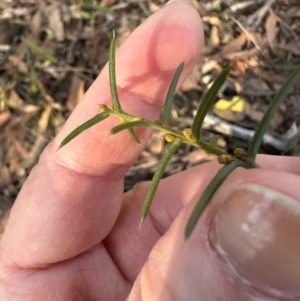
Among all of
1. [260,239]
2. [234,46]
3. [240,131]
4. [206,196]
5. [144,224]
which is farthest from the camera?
[234,46]

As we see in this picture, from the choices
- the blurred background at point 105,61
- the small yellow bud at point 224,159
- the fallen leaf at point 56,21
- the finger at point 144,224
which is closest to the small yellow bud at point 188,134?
the small yellow bud at point 224,159

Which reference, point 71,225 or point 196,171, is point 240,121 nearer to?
point 196,171

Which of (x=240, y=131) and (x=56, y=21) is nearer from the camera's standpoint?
(x=240, y=131)

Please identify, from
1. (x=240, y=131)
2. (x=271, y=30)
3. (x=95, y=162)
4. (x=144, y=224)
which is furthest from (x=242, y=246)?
(x=271, y=30)

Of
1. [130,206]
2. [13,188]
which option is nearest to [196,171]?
[130,206]

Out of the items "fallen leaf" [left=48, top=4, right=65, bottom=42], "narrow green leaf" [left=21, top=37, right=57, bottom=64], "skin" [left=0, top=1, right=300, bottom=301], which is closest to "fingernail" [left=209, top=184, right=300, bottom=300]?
"skin" [left=0, top=1, right=300, bottom=301]

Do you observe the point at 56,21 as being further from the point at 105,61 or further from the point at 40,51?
the point at 105,61

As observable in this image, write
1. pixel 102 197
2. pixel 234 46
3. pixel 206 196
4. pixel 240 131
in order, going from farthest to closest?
pixel 234 46
pixel 240 131
pixel 102 197
pixel 206 196
